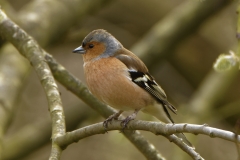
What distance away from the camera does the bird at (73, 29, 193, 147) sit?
468cm

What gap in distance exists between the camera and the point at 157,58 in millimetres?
7312

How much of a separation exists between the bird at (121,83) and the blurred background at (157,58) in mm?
728

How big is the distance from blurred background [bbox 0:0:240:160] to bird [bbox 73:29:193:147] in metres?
0.73

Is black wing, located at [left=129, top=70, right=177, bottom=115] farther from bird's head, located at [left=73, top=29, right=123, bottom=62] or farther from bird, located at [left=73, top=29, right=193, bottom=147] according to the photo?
bird's head, located at [left=73, top=29, right=123, bottom=62]

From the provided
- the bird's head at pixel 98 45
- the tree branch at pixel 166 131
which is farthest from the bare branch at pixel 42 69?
the bird's head at pixel 98 45

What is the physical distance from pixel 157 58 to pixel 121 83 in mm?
2672

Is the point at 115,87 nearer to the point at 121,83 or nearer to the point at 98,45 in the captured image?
the point at 121,83

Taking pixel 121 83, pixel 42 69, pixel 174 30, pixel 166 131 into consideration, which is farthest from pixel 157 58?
pixel 166 131

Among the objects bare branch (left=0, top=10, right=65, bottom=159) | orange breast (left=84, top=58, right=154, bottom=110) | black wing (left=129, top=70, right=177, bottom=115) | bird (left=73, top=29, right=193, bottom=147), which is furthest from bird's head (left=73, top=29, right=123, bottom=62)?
bare branch (left=0, top=10, right=65, bottom=159)

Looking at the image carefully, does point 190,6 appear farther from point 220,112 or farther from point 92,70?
point 92,70

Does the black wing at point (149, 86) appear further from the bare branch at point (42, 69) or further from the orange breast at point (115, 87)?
the bare branch at point (42, 69)

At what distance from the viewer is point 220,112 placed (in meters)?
6.55

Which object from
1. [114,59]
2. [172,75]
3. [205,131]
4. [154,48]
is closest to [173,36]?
[154,48]

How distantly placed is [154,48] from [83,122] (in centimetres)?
164
